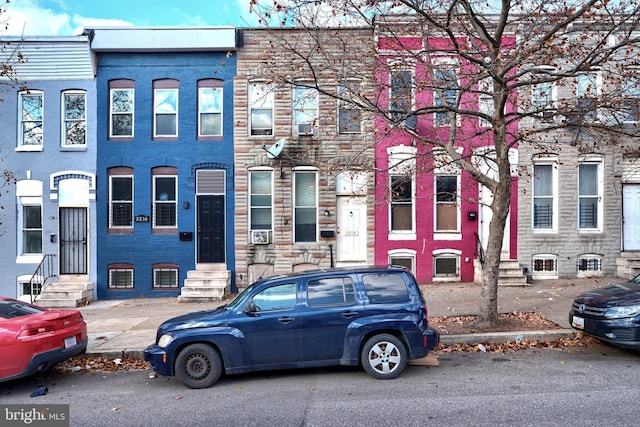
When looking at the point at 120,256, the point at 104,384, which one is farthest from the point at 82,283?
the point at 104,384

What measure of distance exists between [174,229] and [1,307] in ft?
23.5

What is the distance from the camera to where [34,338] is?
6.00 m

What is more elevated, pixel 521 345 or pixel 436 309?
pixel 436 309

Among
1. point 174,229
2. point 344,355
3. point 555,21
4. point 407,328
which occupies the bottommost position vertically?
point 344,355

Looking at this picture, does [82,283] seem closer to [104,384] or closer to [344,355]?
[104,384]

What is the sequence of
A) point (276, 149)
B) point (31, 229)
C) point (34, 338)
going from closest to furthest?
point (34, 338)
point (276, 149)
point (31, 229)

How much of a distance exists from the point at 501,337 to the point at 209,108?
35.6 feet

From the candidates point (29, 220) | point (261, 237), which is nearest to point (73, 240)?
point (29, 220)

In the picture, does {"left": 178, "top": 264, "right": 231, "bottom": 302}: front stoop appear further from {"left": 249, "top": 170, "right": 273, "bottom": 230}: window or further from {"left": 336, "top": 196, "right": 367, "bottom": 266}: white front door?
{"left": 336, "top": 196, "right": 367, "bottom": 266}: white front door

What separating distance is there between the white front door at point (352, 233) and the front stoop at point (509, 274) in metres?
3.56

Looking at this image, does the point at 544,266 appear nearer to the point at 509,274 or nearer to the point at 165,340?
the point at 509,274

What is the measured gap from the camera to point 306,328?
589cm

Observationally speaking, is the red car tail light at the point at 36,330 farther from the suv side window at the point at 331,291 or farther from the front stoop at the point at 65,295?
the front stoop at the point at 65,295

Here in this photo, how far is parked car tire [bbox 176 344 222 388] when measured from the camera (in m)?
5.83
